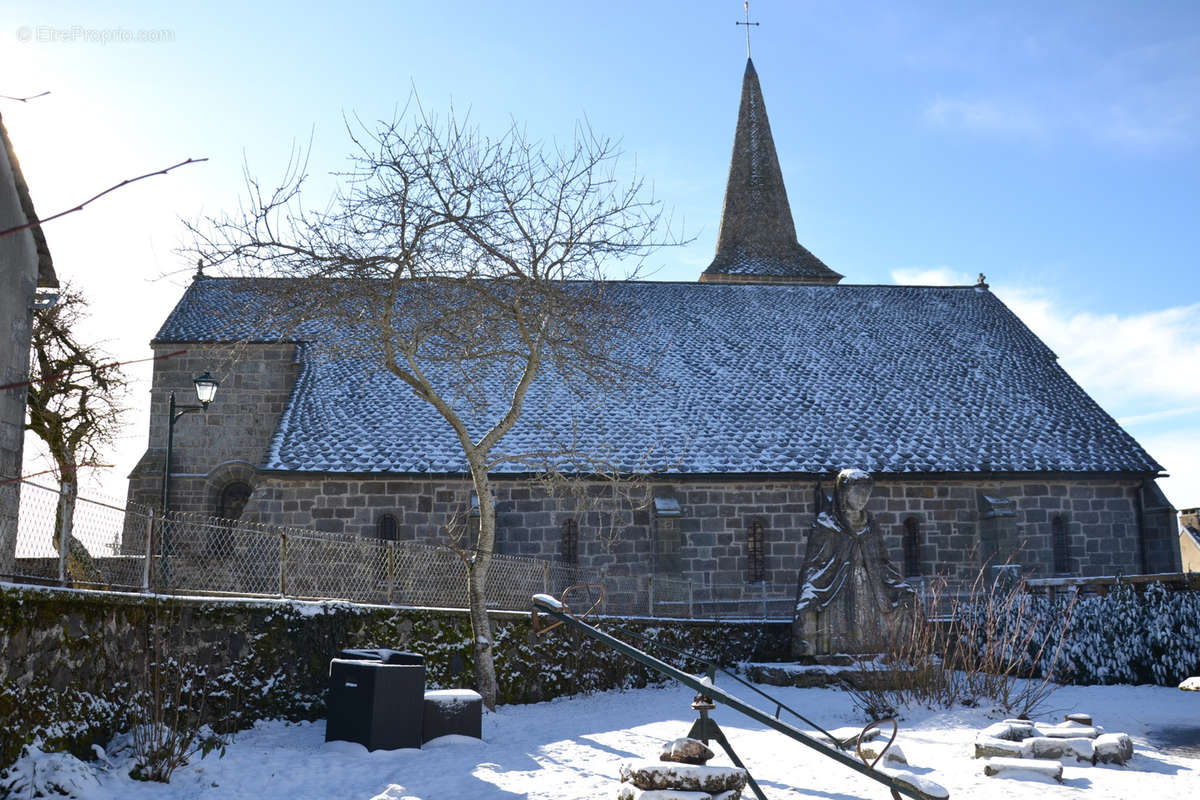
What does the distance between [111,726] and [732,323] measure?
66.1 ft

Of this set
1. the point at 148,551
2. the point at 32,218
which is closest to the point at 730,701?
the point at 148,551

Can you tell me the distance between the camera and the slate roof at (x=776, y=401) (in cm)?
2155

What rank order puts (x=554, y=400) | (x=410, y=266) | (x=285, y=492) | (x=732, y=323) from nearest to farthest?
(x=410, y=266) < (x=285, y=492) < (x=554, y=400) < (x=732, y=323)

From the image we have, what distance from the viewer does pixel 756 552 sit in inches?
854

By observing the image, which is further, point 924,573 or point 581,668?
point 924,573

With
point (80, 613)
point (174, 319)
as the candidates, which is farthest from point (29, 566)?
point (174, 319)

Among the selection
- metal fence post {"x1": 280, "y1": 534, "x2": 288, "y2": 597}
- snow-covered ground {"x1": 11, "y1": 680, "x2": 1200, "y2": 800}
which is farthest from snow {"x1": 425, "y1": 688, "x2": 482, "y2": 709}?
metal fence post {"x1": 280, "y1": 534, "x2": 288, "y2": 597}

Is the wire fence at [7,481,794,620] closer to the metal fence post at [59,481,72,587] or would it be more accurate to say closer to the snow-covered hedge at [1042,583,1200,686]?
→ the metal fence post at [59,481,72,587]

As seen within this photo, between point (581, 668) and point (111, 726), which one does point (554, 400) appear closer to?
point (581, 668)

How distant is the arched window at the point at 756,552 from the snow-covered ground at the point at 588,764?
27.1 ft

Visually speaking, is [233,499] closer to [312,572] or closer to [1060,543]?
[312,572]

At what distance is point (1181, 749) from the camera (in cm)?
1020

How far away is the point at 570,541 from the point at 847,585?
7501 millimetres

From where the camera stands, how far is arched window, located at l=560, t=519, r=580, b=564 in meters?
21.5
